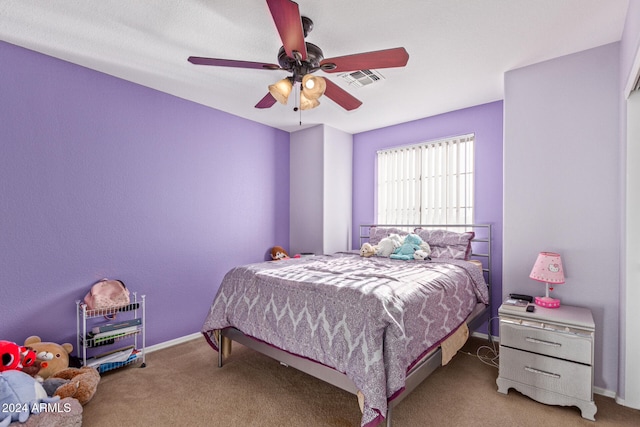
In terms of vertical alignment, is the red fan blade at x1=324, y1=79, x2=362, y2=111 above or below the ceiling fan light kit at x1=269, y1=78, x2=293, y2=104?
above

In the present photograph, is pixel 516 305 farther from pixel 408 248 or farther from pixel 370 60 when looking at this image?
pixel 370 60

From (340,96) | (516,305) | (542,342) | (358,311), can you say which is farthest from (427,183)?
(358,311)

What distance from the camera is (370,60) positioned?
1908mm

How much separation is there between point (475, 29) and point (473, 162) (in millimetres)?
1741

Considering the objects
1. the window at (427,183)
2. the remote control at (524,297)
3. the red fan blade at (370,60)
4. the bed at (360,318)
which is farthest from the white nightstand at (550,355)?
the red fan blade at (370,60)

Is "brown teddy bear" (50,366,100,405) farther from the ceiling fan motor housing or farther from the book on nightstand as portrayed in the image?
the book on nightstand

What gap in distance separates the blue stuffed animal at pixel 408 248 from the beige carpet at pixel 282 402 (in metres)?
1.09

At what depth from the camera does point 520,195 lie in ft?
8.91

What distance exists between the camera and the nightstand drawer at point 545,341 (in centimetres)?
203

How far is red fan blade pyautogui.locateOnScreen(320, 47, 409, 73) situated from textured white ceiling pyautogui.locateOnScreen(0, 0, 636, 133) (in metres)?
0.37

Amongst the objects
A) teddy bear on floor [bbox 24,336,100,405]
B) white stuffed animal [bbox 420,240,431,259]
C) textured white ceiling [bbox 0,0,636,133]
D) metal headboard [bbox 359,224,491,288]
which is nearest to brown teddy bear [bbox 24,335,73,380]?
teddy bear on floor [bbox 24,336,100,405]

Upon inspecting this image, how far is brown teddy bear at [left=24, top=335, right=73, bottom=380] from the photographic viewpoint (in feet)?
7.25

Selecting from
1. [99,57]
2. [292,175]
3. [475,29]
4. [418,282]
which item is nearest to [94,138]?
[99,57]

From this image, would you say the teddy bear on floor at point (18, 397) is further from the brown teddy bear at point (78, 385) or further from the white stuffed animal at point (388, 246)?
the white stuffed animal at point (388, 246)
